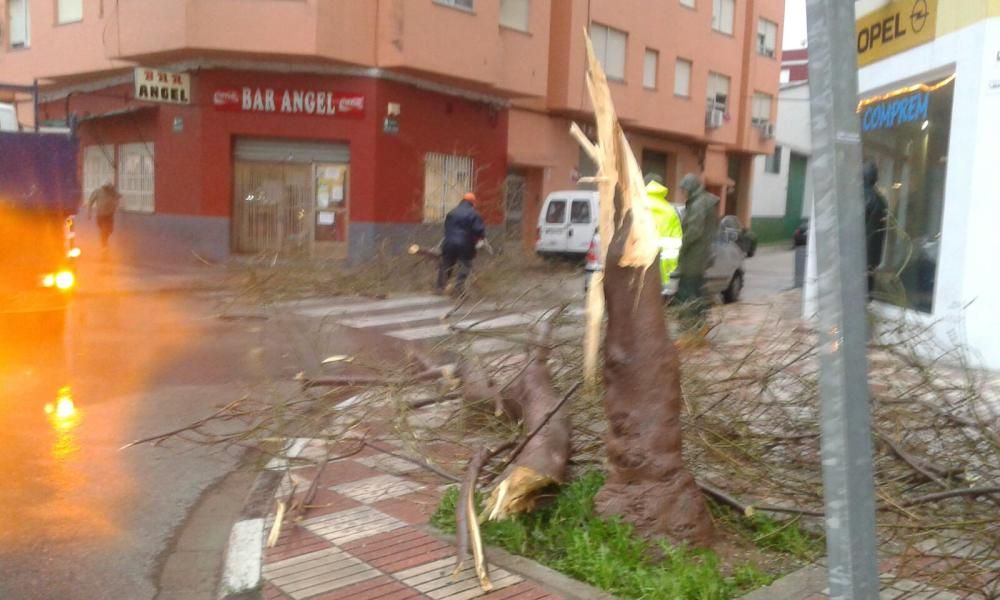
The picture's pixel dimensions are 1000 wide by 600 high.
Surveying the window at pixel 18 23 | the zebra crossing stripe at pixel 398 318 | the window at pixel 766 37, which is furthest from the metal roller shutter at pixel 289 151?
the window at pixel 766 37

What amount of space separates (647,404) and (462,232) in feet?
34.2

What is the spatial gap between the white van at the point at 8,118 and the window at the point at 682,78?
22058 mm

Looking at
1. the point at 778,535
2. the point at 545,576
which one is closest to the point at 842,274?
the point at 545,576

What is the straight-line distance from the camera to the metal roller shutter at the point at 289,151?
2005 centimetres

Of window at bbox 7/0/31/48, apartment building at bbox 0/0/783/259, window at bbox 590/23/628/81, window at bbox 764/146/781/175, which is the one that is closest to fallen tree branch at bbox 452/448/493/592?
apartment building at bbox 0/0/783/259

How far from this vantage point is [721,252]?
1535 cm

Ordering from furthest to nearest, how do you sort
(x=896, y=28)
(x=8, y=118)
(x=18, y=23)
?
(x=18, y=23) < (x=8, y=118) < (x=896, y=28)

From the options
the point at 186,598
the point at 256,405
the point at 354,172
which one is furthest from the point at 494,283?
the point at 354,172

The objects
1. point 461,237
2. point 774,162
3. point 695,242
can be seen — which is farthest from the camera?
point 774,162

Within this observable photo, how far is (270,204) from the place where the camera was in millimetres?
20500

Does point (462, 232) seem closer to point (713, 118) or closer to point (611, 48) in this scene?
point (611, 48)

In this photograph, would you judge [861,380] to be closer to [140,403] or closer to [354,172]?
[140,403]

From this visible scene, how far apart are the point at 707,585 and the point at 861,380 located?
1969 mm

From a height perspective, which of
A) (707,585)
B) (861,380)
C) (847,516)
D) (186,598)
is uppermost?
(861,380)
